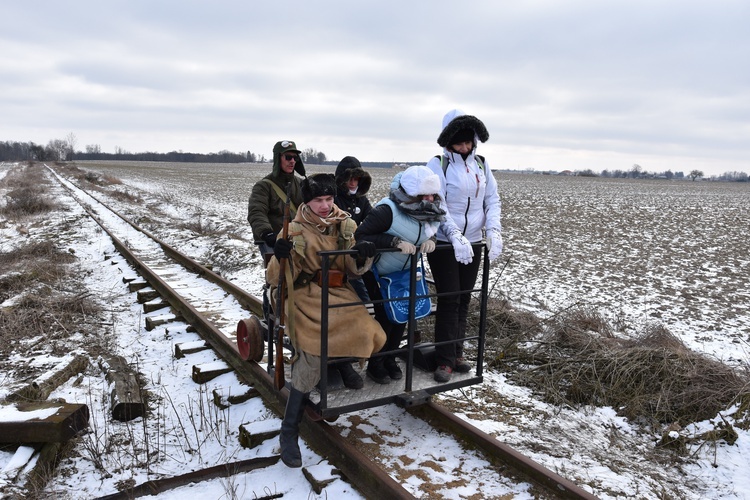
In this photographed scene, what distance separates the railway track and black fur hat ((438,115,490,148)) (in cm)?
204

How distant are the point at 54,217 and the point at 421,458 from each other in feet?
58.0

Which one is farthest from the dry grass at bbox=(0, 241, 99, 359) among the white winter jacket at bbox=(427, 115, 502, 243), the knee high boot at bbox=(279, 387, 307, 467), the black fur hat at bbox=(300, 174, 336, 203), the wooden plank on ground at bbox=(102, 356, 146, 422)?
the white winter jacket at bbox=(427, 115, 502, 243)

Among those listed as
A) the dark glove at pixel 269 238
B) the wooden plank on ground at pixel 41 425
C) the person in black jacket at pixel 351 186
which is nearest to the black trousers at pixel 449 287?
the person in black jacket at pixel 351 186

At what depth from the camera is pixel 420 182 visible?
3.44 meters

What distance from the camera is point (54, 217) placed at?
17172 mm

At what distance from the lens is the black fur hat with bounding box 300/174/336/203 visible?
3.33 metres

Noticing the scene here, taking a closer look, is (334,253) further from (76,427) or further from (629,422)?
(629,422)

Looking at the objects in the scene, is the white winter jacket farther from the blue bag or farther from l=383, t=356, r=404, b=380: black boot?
l=383, t=356, r=404, b=380: black boot

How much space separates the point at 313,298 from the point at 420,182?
3.43ft

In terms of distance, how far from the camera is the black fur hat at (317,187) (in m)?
3.33

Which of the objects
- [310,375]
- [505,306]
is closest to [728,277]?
[505,306]

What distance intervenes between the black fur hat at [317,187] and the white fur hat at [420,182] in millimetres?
502

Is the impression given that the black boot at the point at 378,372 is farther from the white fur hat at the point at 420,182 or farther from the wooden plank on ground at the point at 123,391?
the wooden plank on ground at the point at 123,391

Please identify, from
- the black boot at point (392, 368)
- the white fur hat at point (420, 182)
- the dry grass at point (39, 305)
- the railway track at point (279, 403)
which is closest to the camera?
the railway track at point (279, 403)
